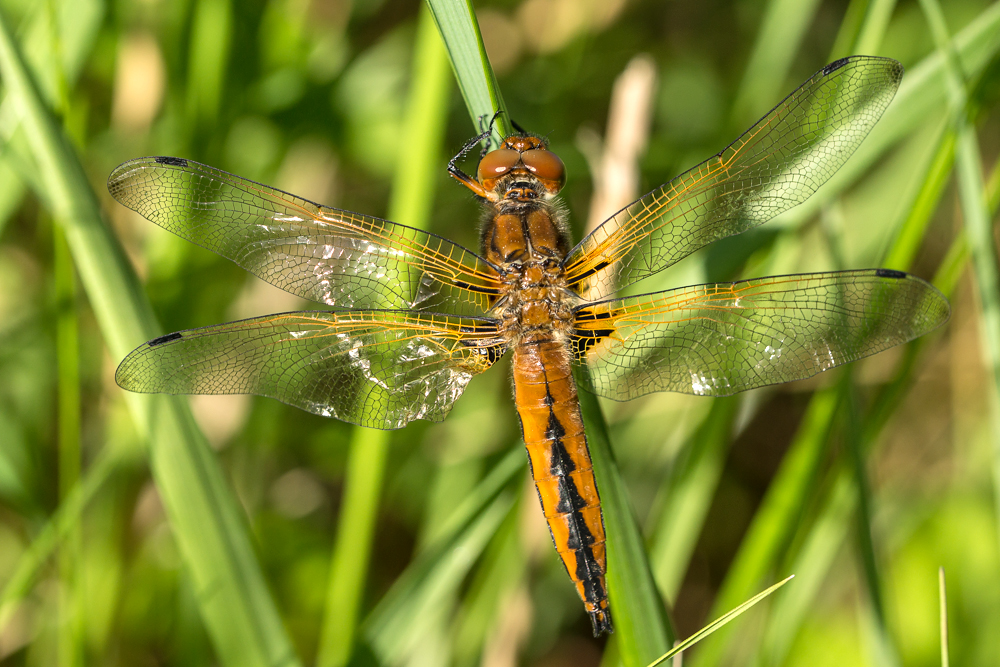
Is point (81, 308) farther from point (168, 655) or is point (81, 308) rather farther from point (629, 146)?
point (629, 146)

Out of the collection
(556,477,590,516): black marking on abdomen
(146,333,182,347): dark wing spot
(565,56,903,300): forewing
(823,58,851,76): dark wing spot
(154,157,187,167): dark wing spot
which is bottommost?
(556,477,590,516): black marking on abdomen

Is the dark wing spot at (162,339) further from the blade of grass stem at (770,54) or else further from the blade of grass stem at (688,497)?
the blade of grass stem at (770,54)

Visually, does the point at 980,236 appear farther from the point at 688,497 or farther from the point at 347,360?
the point at 347,360

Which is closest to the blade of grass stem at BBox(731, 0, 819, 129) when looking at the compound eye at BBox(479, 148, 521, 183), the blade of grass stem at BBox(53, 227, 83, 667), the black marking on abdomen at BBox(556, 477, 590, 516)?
the compound eye at BBox(479, 148, 521, 183)

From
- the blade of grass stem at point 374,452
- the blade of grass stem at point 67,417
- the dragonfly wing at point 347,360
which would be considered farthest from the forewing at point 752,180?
the blade of grass stem at point 67,417

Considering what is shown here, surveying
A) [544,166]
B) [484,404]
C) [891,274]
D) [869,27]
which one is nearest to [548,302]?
[544,166]

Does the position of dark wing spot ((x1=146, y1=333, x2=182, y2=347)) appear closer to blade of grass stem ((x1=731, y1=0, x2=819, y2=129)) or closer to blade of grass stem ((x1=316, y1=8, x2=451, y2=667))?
blade of grass stem ((x1=316, y1=8, x2=451, y2=667))

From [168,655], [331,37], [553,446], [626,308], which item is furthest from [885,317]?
[168,655]
